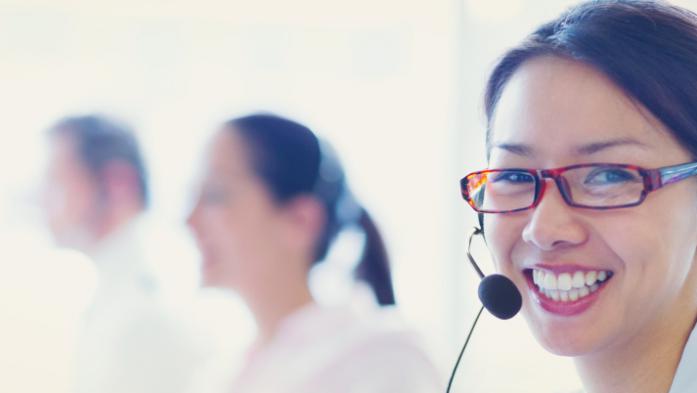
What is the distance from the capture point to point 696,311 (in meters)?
0.89

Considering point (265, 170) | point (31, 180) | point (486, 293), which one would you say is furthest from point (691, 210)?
point (31, 180)

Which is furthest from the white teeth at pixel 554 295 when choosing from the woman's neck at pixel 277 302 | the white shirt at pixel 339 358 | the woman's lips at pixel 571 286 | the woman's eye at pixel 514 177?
the woman's neck at pixel 277 302

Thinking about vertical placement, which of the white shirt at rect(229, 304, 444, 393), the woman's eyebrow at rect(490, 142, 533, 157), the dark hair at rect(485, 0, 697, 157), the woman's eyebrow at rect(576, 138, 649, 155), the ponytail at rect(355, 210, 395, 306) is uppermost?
the dark hair at rect(485, 0, 697, 157)

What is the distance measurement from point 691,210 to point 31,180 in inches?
52.5

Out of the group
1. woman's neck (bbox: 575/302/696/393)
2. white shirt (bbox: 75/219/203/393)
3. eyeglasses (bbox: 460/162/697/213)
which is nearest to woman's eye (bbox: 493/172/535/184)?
eyeglasses (bbox: 460/162/697/213)

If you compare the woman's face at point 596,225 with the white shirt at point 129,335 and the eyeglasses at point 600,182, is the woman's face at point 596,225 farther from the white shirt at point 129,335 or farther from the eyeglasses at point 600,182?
the white shirt at point 129,335

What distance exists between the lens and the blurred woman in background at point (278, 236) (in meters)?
1.61

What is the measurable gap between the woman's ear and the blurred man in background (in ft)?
0.94

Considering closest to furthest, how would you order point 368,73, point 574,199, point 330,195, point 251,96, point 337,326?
point 574,199
point 337,326
point 330,195
point 251,96
point 368,73

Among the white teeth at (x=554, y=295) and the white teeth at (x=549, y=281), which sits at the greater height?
the white teeth at (x=549, y=281)

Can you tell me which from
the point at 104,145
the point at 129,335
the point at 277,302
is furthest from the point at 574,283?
the point at 104,145

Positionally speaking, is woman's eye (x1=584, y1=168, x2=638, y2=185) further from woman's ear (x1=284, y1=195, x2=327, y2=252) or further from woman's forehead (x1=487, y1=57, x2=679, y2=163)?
woman's ear (x1=284, y1=195, x2=327, y2=252)

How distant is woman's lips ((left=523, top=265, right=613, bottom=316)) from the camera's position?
812 mm

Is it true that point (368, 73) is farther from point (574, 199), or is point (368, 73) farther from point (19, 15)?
point (574, 199)
